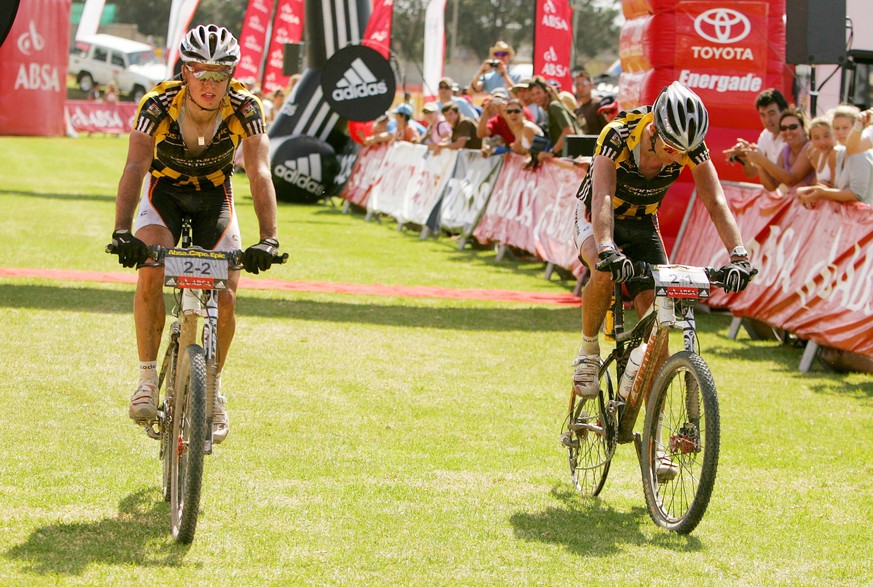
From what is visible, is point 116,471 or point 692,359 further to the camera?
point 116,471

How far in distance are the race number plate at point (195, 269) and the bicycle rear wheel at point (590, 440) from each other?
2.13m

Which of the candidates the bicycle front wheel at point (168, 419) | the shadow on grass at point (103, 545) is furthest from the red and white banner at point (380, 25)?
the shadow on grass at point (103, 545)

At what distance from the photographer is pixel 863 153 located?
406 inches

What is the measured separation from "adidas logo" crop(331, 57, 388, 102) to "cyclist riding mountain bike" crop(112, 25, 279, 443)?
56.6ft

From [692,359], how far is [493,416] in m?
2.90

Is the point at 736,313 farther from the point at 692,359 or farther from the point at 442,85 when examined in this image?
the point at 442,85

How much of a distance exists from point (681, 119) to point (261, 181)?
6.31 feet

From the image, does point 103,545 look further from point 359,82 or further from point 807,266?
point 359,82

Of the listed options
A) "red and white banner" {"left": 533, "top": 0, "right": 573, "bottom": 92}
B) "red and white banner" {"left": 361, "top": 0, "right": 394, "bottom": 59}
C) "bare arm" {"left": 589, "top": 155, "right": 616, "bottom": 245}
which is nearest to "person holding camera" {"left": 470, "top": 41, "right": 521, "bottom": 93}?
"red and white banner" {"left": 533, "top": 0, "right": 573, "bottom": 92}

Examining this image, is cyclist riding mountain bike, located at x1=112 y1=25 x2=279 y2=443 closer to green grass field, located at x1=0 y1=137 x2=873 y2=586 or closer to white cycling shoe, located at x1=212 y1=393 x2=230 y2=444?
white cycling shoe, located at x1=212 y1=393 x2=230 y2=444

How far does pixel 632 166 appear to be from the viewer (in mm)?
6355

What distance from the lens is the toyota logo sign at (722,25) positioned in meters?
14.0

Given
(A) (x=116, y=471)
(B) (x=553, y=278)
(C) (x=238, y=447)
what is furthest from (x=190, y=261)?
(B) (x=553, y=278)

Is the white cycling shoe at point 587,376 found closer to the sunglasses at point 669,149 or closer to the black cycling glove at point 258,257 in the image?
the sunglasses at point 669,149
